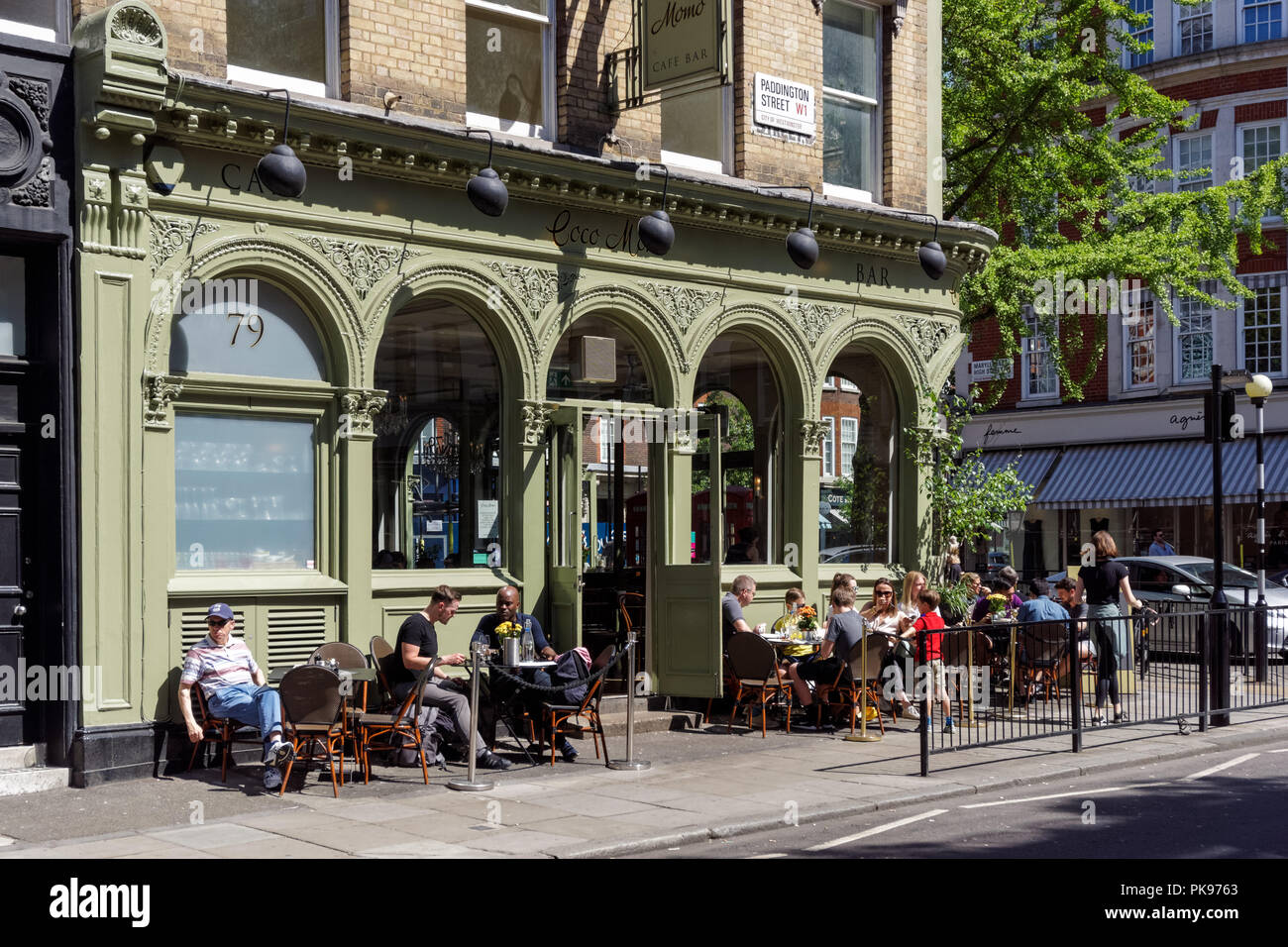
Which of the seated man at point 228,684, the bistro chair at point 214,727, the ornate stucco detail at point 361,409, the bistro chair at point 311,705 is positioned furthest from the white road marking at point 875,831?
the ornate stucco detail at point 361,409

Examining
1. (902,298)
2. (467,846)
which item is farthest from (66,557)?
(902,298)

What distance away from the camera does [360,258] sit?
1314 cm

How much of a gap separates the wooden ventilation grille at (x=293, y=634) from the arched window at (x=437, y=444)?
35.3 inches

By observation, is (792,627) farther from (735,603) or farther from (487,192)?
(487,192)

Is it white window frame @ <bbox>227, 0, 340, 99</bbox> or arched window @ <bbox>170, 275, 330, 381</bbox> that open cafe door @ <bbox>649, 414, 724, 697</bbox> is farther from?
white window frame @ <bbox>227, 0, 340, 99</bbox>

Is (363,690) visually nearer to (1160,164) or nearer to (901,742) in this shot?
(901,742)

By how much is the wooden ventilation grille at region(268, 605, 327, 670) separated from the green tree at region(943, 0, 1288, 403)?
1423 cm

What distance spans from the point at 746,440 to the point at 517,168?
14.8ft

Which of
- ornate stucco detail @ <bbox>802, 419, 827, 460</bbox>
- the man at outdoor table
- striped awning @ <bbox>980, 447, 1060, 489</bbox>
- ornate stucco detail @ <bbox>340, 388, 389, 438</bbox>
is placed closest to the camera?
ornate stucco detail @ <bbox>340, 388, 389, 438</bbox>

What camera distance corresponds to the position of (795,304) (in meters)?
16.7

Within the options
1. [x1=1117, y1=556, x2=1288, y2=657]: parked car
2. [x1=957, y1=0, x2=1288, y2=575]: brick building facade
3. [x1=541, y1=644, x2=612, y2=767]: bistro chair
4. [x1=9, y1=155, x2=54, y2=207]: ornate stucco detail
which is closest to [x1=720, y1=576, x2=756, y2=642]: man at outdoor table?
[x1=541, y1=644, x2=612, y2=767]: bistro chair

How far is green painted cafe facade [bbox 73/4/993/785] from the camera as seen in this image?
452 inches

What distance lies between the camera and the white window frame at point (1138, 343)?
35906 millimetres

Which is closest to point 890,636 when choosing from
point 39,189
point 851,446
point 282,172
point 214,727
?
point 851,446
